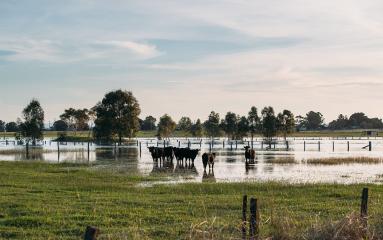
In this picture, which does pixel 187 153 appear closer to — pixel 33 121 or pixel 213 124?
pixel 33 121

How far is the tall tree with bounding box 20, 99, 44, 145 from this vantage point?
84.6 meters

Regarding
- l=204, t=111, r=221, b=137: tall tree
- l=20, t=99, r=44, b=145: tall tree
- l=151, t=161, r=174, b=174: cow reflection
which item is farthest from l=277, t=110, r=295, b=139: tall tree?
l=151, t=161, r=174, b=174: cow reflection

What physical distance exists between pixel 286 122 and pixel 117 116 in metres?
41.6

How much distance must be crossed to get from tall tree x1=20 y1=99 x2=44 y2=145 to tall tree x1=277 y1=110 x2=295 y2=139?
54.0m

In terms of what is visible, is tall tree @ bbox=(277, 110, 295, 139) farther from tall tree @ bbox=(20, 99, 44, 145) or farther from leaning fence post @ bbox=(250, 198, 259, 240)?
leaning fence post @ bbox=(250, 198, 259, 240)

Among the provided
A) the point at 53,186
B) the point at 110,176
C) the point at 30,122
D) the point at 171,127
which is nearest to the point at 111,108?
the point at 30,122

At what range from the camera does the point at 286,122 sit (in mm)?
117875

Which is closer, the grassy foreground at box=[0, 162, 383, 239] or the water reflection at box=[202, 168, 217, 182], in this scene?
the grassy foreground at box=[0, 162, 383, 239]

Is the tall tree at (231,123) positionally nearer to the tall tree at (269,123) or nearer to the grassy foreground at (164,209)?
the tall tree at (269,123)

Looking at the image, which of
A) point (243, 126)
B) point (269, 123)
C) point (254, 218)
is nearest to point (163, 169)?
point (254, 218)

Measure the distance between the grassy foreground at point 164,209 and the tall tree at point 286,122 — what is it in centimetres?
9198

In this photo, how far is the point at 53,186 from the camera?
945 inches

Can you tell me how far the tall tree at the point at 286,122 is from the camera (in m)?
116

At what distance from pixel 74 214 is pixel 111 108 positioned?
272ft
